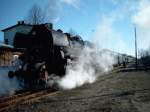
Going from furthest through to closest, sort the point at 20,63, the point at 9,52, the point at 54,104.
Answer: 1. the point at 9,52
2. the point at 20,63
3. the point at 54,104

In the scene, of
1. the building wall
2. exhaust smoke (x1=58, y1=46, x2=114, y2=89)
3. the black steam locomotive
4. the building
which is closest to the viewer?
the black steam locomotive

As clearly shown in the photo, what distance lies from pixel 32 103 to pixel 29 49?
510 cm

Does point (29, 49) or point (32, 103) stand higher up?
point (29, 49)

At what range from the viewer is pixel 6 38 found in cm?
4909

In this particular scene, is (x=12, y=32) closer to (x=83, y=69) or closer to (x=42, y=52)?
(x=83, y=69)

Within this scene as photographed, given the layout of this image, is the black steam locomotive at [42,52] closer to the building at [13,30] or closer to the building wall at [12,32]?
the building at [13,30]

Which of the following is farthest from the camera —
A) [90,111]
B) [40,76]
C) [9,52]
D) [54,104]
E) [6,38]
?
[6,38]

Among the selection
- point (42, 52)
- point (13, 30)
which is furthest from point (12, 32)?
point (42, 52)

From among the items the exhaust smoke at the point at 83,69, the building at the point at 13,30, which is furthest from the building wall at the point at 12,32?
the exhaust smoke at the point at 83,69

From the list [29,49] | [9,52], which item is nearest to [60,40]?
[29,49]

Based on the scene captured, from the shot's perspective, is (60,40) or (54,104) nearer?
(54,104)

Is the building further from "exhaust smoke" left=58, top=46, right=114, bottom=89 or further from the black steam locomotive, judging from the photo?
the black steam locomotive

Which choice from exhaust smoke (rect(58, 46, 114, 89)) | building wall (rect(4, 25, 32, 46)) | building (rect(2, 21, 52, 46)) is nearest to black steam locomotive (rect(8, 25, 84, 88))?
exhaust smoke (rect(58, 46, 114, 89))

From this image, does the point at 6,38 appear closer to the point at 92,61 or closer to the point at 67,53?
the point at 92,61
